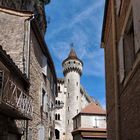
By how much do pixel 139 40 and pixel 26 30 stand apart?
8.58 m

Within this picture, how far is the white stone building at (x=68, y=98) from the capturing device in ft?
Result: 175

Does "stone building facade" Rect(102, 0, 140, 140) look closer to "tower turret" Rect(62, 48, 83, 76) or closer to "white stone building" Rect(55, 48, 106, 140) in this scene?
"white stone building" Rect(55, 48, 106, 140)

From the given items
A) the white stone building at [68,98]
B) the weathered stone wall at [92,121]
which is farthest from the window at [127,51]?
the white stone building at [68,98]

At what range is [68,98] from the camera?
54.9m

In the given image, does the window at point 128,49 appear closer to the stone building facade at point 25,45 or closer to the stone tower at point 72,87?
the stone building facade at point 25,45

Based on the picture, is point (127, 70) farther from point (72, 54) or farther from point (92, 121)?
point (72, 54)

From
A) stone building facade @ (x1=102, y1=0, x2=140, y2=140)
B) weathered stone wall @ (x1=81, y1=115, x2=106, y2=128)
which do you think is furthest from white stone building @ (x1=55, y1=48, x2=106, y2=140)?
stone building facade @ (x1=102, y1=0, x2=140, y2=140)

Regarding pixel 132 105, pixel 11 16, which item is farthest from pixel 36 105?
pixel 132 105

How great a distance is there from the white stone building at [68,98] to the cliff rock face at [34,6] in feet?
69.5

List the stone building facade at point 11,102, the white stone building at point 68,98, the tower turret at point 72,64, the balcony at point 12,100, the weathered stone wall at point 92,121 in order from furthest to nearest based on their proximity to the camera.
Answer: the tower turret at point 72,64, the white stone building at point 68,98, the weathered stone wall at point 92,121, the stone building facade at point 11,102, the balcony at point 12,100

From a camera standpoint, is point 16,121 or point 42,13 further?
point 42,13

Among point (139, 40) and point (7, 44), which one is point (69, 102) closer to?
point (7, 44)

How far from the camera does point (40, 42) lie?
15.6 m

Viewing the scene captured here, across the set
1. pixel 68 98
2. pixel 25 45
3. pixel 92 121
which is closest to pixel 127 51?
pixel 25 45
